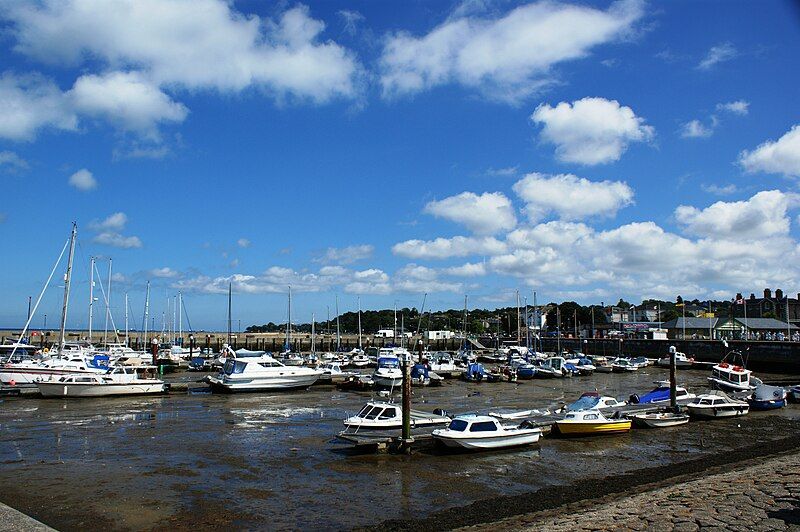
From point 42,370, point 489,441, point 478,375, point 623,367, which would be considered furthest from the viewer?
point 623,367

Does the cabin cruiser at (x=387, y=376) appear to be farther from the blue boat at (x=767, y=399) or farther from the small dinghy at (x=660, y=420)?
the blue boat at (x=767, y=399)

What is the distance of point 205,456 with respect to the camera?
25.6 metres

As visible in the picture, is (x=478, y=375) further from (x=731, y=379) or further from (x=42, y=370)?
(x=42, y=370)

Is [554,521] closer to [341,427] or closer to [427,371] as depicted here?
[341,427]

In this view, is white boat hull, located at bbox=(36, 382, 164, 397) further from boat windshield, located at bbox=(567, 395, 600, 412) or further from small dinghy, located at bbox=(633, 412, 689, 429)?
small dinghy, located at bbox=(633, 412, 689, 429)

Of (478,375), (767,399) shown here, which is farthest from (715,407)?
(478,375)

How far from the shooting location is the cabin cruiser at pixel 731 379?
1864 inches

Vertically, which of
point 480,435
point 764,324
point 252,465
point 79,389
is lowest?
point 252,465

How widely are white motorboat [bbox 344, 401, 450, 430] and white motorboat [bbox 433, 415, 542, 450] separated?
2687 mm

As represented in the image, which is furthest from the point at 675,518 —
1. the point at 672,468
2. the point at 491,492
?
the point at 672,468

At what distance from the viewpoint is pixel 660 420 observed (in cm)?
3328

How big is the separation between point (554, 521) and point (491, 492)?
4784mm

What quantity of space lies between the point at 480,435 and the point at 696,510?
1099 centimetres

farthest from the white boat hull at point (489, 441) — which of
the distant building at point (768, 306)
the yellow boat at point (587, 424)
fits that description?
the distant building at point (768, 306)
